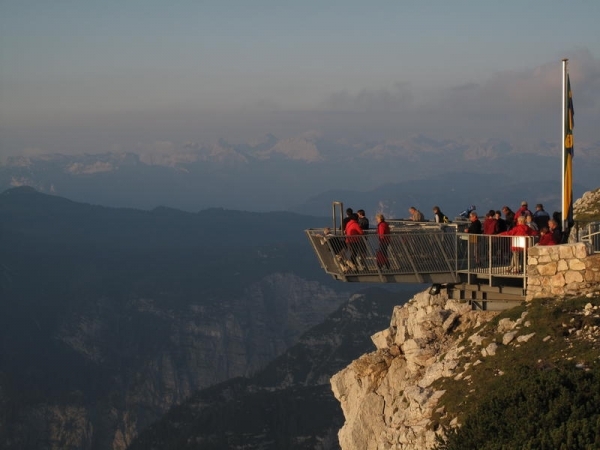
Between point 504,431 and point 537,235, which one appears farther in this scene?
point 537,235

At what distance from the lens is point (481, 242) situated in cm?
2733

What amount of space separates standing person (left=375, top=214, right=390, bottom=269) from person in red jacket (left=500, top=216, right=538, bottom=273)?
332cm

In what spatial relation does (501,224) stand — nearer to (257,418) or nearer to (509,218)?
(509,218)

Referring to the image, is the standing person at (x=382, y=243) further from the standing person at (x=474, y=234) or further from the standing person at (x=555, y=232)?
the standing person at (x=555, y=232)

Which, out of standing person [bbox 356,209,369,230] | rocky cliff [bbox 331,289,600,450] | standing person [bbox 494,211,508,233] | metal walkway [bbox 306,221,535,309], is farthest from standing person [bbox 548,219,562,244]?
standing person [bbox 356,209,369,230]

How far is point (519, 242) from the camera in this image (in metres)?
26.1

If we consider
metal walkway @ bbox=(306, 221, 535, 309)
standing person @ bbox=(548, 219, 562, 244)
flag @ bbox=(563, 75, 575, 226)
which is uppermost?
flag @ bbox=(563, 75, 575, 226)

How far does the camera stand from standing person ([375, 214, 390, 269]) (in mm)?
26656

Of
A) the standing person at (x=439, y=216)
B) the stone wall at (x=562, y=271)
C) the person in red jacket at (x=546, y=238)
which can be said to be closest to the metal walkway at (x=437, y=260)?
the person in red jacket at (x=546, y=238)

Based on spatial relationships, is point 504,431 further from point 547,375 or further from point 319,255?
point 319,255

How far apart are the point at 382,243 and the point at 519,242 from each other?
3644mm

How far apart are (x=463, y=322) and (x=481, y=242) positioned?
2.91 m

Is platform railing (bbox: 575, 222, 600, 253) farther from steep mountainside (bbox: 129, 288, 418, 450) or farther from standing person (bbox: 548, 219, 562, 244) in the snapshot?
steep mountainside (bbox: 129, 288, 418, 450)

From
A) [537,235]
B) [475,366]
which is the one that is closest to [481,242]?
[537,235]
